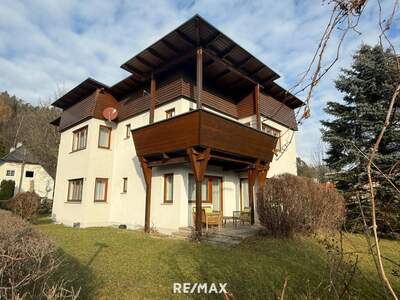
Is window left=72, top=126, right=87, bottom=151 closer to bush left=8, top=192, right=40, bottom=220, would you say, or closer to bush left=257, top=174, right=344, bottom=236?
bush left=8, top=192, right=40, bottom=220

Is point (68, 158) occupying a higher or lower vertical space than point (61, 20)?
lower

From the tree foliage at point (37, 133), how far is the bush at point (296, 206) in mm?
26472

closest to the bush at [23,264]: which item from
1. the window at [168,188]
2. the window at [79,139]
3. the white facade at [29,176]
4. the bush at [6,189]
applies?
the window at [168,188]

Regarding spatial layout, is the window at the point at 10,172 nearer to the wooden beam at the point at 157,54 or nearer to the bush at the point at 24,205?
the bush at the point at 24,205

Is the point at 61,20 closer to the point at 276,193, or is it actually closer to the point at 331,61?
the point at 276,193

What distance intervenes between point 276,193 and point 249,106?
21.5 feet

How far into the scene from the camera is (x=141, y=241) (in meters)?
9.69

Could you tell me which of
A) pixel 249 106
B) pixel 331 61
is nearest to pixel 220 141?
pixel 249 106

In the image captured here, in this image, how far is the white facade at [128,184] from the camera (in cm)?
1175

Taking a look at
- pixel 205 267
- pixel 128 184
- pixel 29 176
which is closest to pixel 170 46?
pixel 128 184

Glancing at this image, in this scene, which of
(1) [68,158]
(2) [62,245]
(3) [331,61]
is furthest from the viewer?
(1) [68,158]

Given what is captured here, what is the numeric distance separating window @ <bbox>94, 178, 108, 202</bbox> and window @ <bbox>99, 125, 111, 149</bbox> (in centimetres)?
204

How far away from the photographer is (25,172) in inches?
1382

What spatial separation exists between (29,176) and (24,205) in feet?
83.5
